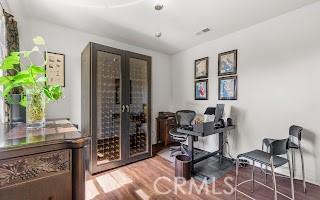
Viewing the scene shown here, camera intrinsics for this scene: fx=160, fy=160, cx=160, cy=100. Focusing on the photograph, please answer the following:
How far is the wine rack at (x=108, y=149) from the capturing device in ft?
9.43

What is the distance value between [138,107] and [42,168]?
2.54m

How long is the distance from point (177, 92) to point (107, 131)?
2.43 meters

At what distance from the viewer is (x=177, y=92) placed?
4734 millimetres

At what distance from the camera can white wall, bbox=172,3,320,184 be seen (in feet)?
7.84

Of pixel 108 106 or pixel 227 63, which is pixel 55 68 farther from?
pixel 227 63

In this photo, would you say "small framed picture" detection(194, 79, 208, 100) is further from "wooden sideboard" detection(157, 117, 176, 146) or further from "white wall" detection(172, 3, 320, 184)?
"wooden sideboard" detection(157, 117, 176, 146)

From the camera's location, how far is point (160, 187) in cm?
234

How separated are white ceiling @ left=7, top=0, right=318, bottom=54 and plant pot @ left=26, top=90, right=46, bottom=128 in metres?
1.57

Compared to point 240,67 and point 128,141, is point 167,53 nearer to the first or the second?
point 240,67

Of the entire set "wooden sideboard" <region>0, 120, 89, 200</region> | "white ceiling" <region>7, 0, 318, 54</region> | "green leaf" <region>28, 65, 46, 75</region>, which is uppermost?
"white ceiling" <region>7, 0, 318, 54</region>

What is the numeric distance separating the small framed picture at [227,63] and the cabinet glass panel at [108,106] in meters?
2.17

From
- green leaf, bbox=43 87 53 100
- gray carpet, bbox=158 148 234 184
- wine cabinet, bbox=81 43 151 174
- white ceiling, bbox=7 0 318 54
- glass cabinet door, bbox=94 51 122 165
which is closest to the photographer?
green leaf, bbox=43 87 53 100

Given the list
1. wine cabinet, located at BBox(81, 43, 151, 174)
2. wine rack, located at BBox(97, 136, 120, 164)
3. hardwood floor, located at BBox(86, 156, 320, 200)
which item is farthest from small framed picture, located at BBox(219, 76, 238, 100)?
wine rack, located at BBox(97, 136, 120, 164)

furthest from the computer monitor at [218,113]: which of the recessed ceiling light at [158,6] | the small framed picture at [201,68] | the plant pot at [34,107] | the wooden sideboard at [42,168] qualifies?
the plant pot at [34,107]
